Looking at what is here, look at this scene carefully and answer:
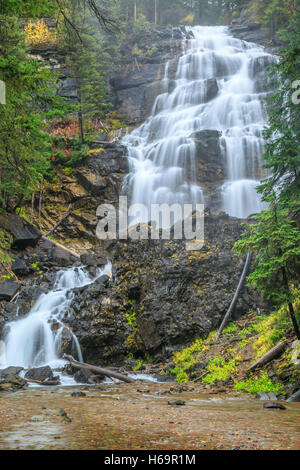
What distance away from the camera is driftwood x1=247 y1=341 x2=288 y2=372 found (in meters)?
8.34

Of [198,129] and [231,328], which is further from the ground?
[198,129]

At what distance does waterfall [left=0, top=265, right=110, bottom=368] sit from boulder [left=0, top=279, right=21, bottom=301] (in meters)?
1.10

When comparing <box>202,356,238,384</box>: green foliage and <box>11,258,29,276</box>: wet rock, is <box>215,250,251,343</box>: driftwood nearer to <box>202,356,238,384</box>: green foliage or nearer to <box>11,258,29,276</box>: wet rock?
<box>202,356,238,384</box>: green foliage

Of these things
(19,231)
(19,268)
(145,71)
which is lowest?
(19,268)

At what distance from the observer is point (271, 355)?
840 centimetres

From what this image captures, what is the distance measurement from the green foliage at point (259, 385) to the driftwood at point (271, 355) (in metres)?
0.25

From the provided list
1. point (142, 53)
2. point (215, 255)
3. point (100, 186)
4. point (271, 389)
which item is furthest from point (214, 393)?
point (142, 53)

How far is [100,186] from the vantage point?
74.6ft

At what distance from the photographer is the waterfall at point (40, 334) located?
1179 centimetres

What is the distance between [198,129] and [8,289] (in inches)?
730

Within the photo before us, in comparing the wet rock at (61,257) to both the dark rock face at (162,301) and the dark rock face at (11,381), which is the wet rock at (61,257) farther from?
the dark rock face at (11,381)

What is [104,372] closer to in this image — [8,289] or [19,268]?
[8,289]

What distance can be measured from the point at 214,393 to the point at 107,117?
2840cm

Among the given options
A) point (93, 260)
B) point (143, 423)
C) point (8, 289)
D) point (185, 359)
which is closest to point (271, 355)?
point (185, 359)
